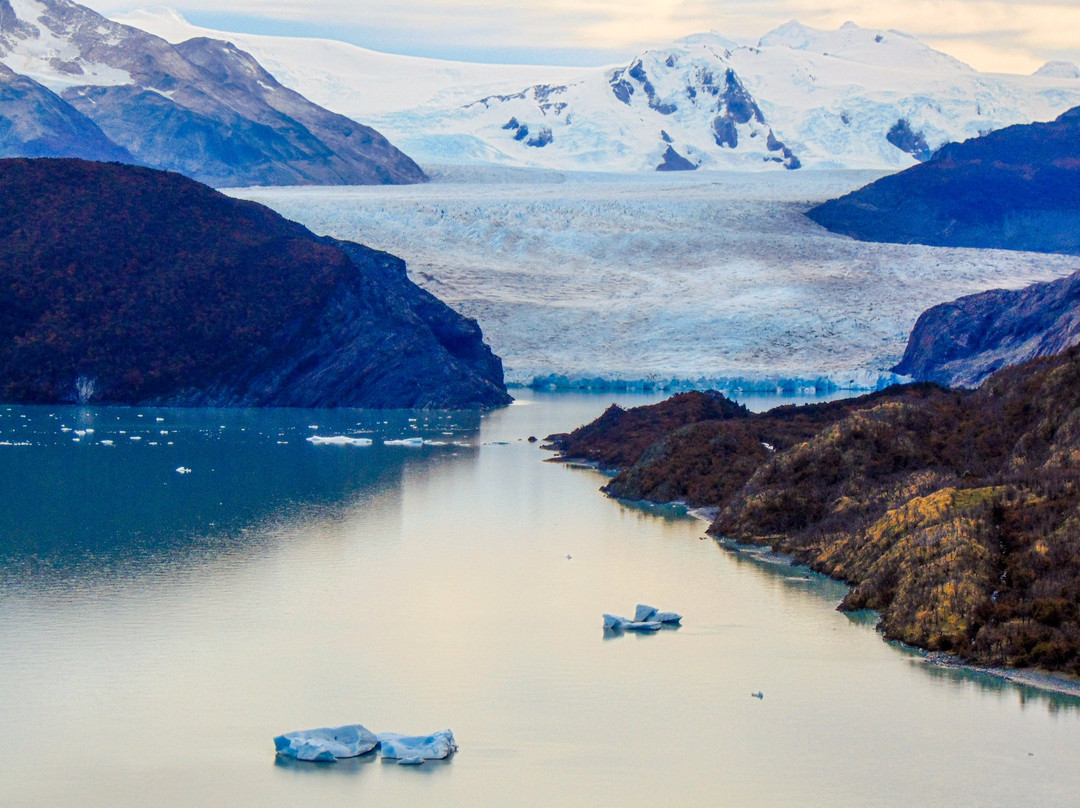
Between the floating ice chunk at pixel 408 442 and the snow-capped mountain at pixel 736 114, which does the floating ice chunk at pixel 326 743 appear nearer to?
the floating ice chunk at pixel 408 442

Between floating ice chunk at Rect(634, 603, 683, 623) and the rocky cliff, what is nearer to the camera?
the rocky cliff

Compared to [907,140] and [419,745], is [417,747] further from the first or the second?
[907,140]

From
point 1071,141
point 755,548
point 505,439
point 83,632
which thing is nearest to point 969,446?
point 755,548

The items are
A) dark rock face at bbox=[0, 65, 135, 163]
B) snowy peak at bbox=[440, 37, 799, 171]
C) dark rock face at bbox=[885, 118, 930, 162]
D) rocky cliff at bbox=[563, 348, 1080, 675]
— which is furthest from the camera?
dark rock face at bbox=[885, 118, 930, 162]

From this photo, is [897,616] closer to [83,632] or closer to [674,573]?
[674,573]

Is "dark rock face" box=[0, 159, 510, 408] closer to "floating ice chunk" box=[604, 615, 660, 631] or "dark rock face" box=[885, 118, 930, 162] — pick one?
"floating ice chunk" box=[604, 615, 660, 631]

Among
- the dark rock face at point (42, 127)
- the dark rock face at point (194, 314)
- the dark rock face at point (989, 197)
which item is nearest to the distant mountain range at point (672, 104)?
the dark rock face at point (989, 197)

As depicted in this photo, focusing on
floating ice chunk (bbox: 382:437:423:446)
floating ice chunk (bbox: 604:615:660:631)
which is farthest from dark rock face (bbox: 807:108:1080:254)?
floating ice chunk (bbox: 604:615:660:631)
